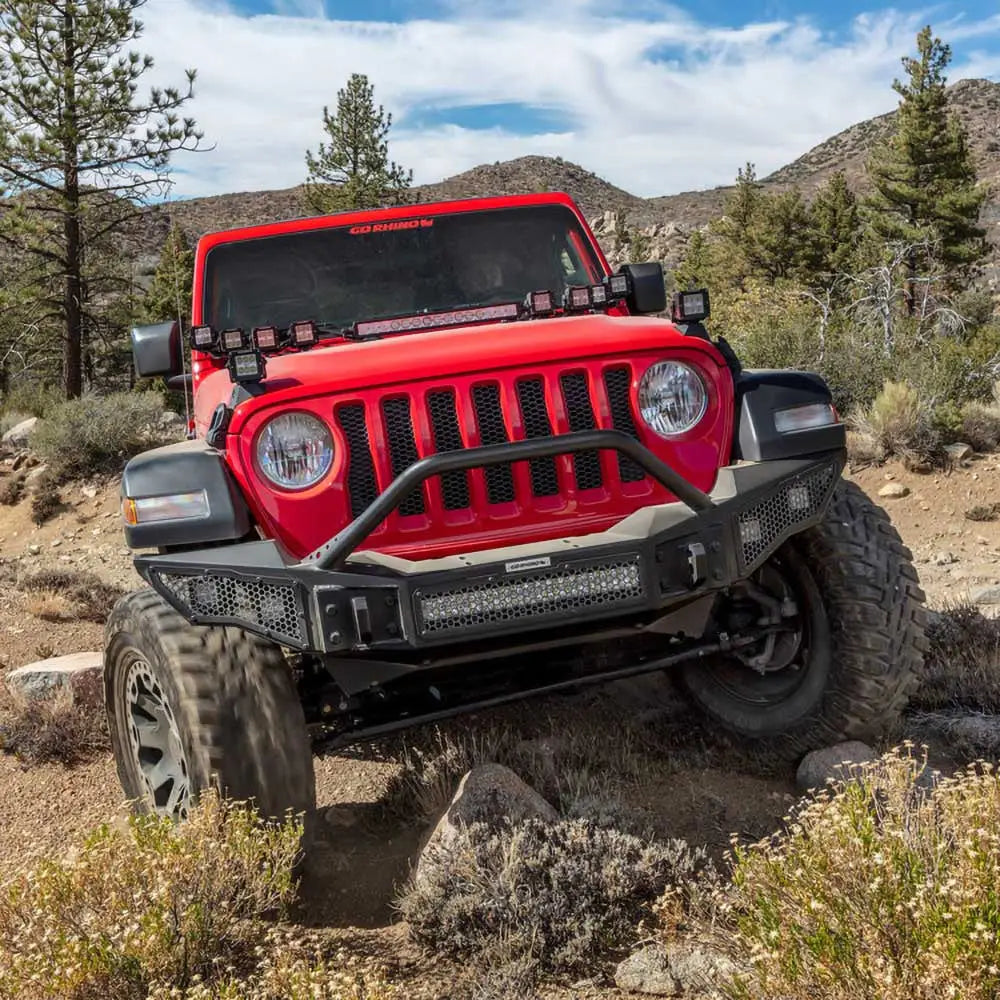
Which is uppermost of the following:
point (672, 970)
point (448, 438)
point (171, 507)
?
point (448, 438)

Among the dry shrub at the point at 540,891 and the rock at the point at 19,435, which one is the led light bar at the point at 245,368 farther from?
the rock at the point at 19,435

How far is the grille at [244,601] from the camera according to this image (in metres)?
3.01

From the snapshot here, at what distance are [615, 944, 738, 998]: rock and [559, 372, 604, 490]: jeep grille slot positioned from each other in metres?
1.44

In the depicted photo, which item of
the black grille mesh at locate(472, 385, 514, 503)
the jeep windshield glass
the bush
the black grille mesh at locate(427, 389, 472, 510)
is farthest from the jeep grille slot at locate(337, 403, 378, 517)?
the bush

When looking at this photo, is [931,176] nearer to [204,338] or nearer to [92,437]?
[92,437]

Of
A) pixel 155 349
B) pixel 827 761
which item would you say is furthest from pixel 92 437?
pixel 827 761

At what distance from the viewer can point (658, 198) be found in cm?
9256

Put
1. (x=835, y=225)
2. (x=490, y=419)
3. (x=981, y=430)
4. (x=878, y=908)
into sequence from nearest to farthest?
(x=878, y=908) → (x=490, y=419) → (x=981, y=430) → (x=835, y=225)

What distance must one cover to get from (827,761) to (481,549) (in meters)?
1.53

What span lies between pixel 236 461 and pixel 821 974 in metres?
2.15

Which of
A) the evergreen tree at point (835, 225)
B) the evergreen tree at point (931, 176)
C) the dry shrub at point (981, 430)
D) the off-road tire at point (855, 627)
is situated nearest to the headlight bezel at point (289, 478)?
the off-road tire at point (855, 627)

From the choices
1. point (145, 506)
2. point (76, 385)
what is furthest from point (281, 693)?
point (76, 385)

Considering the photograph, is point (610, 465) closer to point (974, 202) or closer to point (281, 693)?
point (281, 693)

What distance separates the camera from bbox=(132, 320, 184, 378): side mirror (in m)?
4.66
